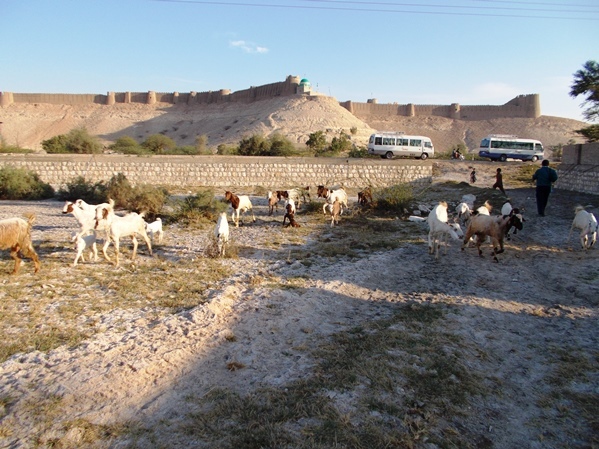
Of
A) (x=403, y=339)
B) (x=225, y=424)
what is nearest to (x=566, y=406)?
(x=403, y=339)

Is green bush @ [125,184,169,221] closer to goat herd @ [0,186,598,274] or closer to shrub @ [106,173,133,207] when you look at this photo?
shrub @ [106,173,133,207]

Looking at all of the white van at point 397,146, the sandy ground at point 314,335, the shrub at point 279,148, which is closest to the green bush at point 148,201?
the sandy ground at point 314,335

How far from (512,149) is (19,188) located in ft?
99.9

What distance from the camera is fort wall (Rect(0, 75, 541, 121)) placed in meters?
64.2

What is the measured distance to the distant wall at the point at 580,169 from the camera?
17453mm

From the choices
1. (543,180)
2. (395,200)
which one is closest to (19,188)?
(395,200)

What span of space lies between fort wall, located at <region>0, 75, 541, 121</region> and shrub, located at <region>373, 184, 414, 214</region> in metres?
50.7

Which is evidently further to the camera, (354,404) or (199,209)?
(199,209)

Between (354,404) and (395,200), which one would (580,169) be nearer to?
(395,200)

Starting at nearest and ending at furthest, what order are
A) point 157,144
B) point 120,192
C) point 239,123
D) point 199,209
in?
point 199,209 → point 120,192 → point 157,144 → point 239,123

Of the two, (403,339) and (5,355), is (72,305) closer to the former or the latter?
(5,355)

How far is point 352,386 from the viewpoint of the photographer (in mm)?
4465

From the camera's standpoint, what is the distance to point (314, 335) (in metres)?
5.69

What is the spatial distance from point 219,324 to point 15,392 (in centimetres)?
227
